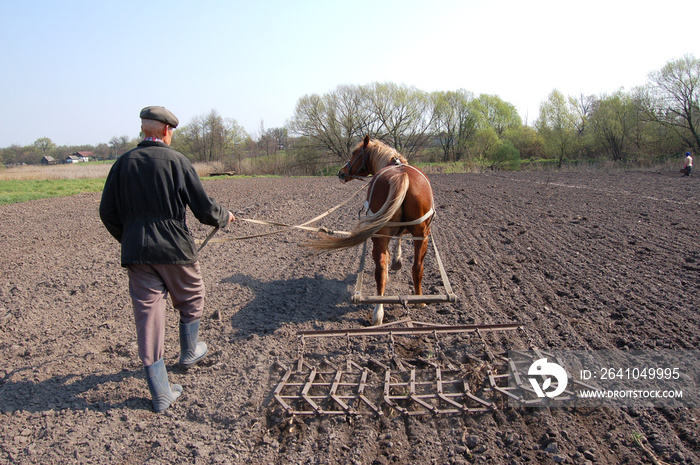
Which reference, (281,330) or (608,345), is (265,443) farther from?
(608,345)

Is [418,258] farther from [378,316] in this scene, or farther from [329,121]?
[329,121]

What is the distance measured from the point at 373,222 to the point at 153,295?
2163mm

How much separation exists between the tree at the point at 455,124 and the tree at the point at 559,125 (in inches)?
388

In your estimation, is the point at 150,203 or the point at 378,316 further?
the point at 378,316

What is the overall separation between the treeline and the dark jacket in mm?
32114

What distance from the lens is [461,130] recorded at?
53750 mm

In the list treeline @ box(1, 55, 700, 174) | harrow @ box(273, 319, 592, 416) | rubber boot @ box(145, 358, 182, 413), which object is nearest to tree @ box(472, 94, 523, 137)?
treeline @ box(1, 55, 700, 174)

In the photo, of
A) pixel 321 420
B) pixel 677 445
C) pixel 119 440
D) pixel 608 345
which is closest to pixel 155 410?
pixel 119 440

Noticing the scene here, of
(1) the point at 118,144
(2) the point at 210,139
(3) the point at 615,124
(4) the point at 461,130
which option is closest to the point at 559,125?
(3) the point at 615,124

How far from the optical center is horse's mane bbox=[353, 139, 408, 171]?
18.0 ft

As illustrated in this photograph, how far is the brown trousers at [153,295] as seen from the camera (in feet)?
9.41

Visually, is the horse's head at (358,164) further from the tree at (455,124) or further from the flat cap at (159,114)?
the tree at (455,124)

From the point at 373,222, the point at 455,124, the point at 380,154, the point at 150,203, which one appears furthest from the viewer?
the point at 455,124

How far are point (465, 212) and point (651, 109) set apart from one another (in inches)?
1475
